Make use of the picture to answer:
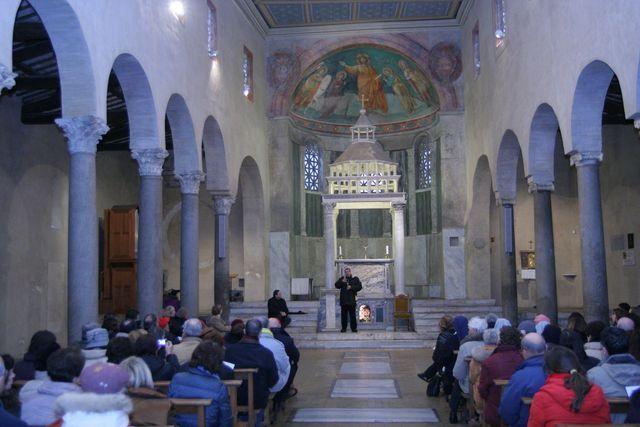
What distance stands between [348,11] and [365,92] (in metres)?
4.18

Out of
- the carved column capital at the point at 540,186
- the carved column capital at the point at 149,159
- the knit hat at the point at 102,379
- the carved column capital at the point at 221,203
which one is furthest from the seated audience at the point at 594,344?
the carved column capital at the point at 221,203

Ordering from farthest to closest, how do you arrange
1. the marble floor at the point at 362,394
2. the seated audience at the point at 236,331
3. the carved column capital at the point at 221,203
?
the carved column capital at the point at 221,203
the marble floor at the point at 362,394
the seated audience at the point at 236,331

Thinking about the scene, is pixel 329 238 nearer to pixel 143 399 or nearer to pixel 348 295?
pixel 348 295

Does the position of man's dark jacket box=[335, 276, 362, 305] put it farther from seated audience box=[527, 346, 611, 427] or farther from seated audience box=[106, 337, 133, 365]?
seated audience box=[527, 346, 611, 427]

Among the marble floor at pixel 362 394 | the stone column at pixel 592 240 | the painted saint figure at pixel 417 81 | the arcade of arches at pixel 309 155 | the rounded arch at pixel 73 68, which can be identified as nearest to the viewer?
the marble floor at pixel 362 394

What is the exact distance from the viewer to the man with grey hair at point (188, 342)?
306 inches

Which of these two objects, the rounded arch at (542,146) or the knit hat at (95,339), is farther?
the rounded arch at (542,146)

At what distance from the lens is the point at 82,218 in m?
10.5

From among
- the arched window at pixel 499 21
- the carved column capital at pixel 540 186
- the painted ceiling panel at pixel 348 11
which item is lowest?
the carved column capital at pixel 540 186

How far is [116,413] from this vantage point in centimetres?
371

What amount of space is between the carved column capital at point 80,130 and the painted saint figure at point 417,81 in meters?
15.5

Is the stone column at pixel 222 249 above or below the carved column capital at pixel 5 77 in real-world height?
below

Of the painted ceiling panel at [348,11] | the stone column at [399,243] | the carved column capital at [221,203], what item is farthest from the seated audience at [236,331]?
the painted ceiling panel at [348,11]

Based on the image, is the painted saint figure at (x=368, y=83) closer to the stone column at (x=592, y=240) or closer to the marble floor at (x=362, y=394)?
the marble floor at (x=362, y=394)
